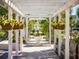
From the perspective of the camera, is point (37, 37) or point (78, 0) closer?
point (78, 0)

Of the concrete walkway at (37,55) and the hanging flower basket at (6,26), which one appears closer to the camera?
the hanging flower basket at (6,26)

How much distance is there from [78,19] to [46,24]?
8.10 metres

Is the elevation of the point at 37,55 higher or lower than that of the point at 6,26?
lower

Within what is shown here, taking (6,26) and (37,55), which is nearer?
(6,26)

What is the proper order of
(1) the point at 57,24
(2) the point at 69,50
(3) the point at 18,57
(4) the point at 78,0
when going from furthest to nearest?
(3) the point at 18,57
(1) the point at 57,24
(2) the point at 69,50
(4) the point at 78,0

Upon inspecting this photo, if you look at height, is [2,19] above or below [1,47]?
above

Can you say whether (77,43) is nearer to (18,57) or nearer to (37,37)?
(18,57)

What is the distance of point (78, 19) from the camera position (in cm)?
3033

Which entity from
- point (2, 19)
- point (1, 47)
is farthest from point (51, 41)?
point (2, 19)

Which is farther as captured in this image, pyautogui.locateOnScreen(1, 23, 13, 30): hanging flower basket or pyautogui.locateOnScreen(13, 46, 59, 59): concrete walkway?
pyautogui.locateOnScreen(13, 46, 59, 59): concrete walkway

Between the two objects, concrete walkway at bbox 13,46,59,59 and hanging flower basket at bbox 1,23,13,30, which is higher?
hanging flower basket at bbox 1,23,13,30

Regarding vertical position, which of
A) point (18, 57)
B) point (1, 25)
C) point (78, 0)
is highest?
point (78, 0)

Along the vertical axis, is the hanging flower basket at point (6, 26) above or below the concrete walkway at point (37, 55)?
above

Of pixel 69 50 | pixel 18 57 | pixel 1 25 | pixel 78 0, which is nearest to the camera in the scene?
pixel 78 0
